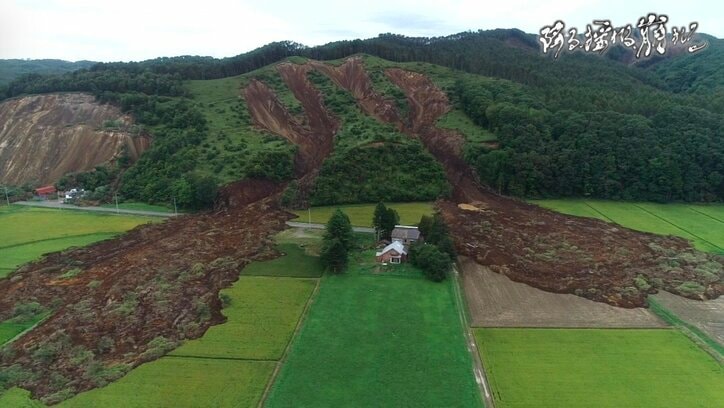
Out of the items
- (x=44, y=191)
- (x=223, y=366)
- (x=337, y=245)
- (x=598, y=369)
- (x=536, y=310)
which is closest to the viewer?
(x=598, y=369)

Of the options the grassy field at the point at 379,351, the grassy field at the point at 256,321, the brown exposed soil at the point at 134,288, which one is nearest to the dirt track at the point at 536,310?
the grassy field at the point at 379,351

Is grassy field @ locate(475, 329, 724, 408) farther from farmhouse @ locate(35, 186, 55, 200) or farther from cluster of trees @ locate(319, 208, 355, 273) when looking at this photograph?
farmhouse @ locate(35, 186, 55, 200)

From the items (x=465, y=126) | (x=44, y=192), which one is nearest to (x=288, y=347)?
(x=44, y=192)

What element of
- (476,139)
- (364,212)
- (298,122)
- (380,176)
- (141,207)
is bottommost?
(141,207)

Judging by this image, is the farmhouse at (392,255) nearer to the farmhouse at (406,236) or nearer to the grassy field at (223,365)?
the farmhouse at (406,236)

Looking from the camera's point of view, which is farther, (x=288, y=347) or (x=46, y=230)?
(x=46, y=230)

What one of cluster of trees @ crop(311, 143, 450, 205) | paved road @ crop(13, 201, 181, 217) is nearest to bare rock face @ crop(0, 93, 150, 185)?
paved road @ crop(13, 201, 181, 217)

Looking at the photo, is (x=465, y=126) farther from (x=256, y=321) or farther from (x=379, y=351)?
(x=379, y=351)
